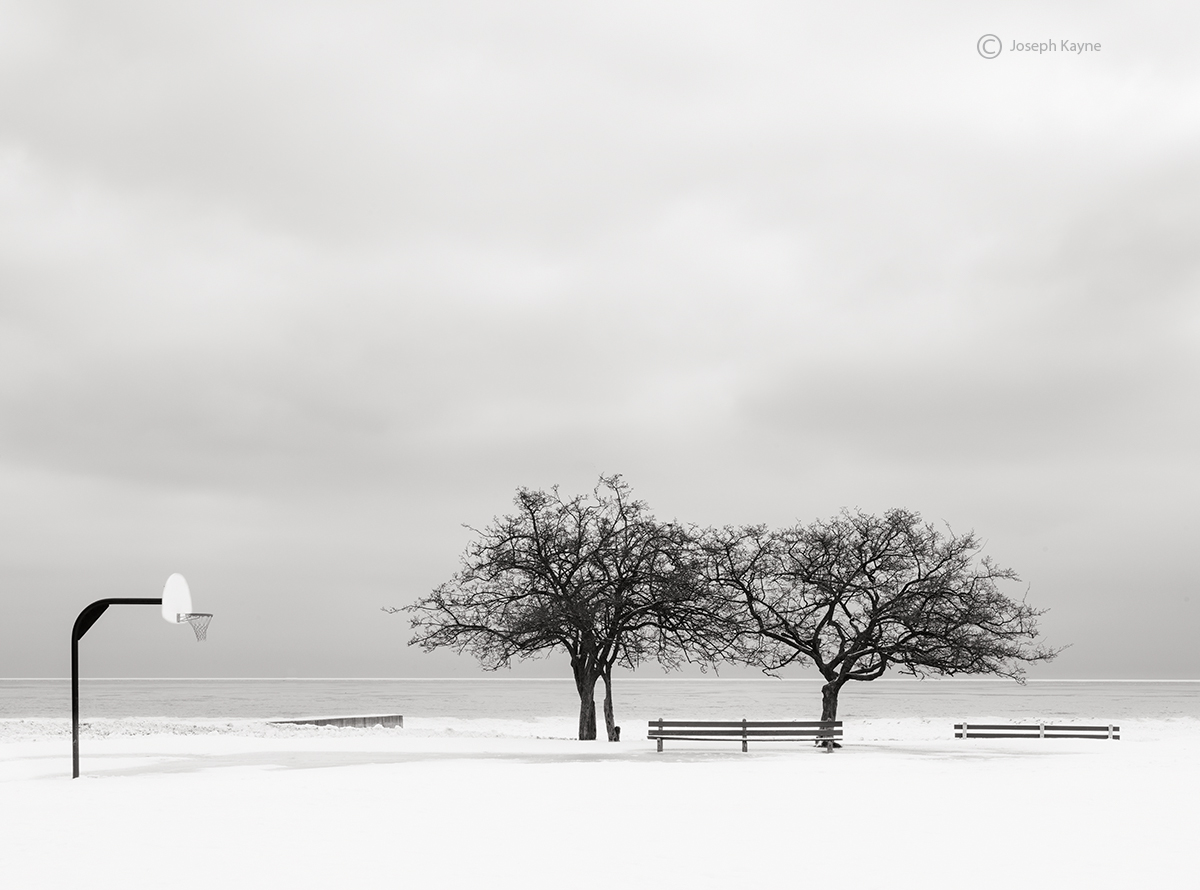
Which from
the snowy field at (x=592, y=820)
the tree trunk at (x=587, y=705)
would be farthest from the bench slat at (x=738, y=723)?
the tree trunk at (x=587, y=705)

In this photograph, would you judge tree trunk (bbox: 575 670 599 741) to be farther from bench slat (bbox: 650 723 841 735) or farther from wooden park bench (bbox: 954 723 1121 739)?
wooden park bench (bbox: 954 723 1121 739)

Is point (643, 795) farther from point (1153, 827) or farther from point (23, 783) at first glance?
point (23, 783)

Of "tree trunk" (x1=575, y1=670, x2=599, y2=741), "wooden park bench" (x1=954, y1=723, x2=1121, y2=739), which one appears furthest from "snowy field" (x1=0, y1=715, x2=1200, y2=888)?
"wooden park bench" (x1=954, y1=723, x2=1121, y2=739)

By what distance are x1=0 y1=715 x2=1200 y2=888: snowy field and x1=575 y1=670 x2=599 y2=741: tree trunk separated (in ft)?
26.8

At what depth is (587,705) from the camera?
113ft

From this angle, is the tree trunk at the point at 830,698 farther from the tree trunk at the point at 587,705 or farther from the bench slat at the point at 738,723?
the tree trunk at the point at 587,705

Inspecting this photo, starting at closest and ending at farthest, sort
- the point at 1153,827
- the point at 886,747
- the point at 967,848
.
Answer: the point at 967,848
the point at 1153,827
the point at 886,747

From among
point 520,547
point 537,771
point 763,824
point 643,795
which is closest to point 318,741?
point 520,547

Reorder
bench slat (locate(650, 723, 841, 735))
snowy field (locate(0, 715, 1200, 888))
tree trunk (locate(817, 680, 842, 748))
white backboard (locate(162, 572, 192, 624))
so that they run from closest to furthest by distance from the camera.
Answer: snowy field (locate(0, 715, 1200, 888)), white backboard (locate(162, 572, 192, 624)), bench slat (locate(650, 723, 841, 735)), tree trunk (locate(817, 680, 842, 748))

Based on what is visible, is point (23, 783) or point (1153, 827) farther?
point (23, 783)

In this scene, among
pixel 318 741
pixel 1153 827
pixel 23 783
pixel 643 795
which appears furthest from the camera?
pixel 318 741

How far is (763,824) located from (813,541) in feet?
63.7

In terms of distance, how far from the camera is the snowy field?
10773 mm

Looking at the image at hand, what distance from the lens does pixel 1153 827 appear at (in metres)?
14.0
